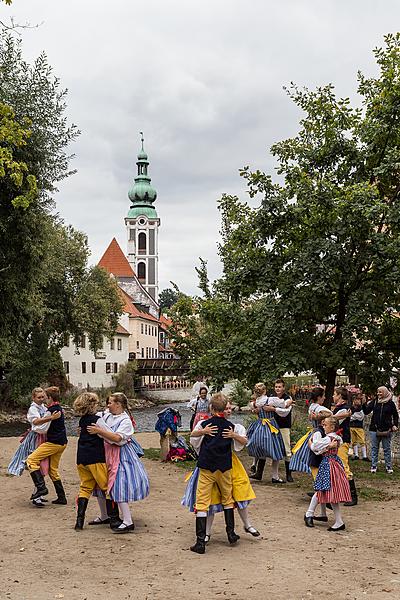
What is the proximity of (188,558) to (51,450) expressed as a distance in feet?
11.4

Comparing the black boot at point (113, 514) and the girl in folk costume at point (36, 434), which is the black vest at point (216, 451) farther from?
the girl in folk costume at point (36, 434)

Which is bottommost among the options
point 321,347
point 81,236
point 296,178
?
point 321,347

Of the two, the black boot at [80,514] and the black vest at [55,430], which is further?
the black vest at [55,430]

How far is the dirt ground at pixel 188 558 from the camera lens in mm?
6629

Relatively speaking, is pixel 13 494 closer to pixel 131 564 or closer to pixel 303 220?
pixel 131 564

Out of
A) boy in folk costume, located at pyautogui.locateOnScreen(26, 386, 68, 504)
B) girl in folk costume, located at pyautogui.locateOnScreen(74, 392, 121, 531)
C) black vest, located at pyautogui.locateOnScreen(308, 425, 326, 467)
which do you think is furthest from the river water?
girl in folk costume, located at pyautogui.locateOnScreen(74, 392, 121, 531)

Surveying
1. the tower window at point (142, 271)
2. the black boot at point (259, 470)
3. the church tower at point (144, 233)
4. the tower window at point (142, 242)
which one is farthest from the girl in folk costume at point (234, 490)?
the tower window at point (142, 242)

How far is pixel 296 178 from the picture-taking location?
15281 millimetres

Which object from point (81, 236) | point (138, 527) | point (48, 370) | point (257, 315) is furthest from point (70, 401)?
point (138, 527)

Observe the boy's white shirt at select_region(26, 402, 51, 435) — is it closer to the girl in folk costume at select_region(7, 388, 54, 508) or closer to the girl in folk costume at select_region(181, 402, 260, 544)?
the girl in folk costume at select_region(7, 388, 54, 508)

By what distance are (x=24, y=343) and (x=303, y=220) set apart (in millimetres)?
33675

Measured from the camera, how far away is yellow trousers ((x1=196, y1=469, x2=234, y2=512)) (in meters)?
8.16

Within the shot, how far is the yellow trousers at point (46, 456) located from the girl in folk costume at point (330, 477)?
148 inches

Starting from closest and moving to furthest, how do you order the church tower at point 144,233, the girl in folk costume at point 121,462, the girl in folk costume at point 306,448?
the girl in folk costume at point 121,462 < the girl in folk costume at point 306,448 < the church tower at point 144,233
